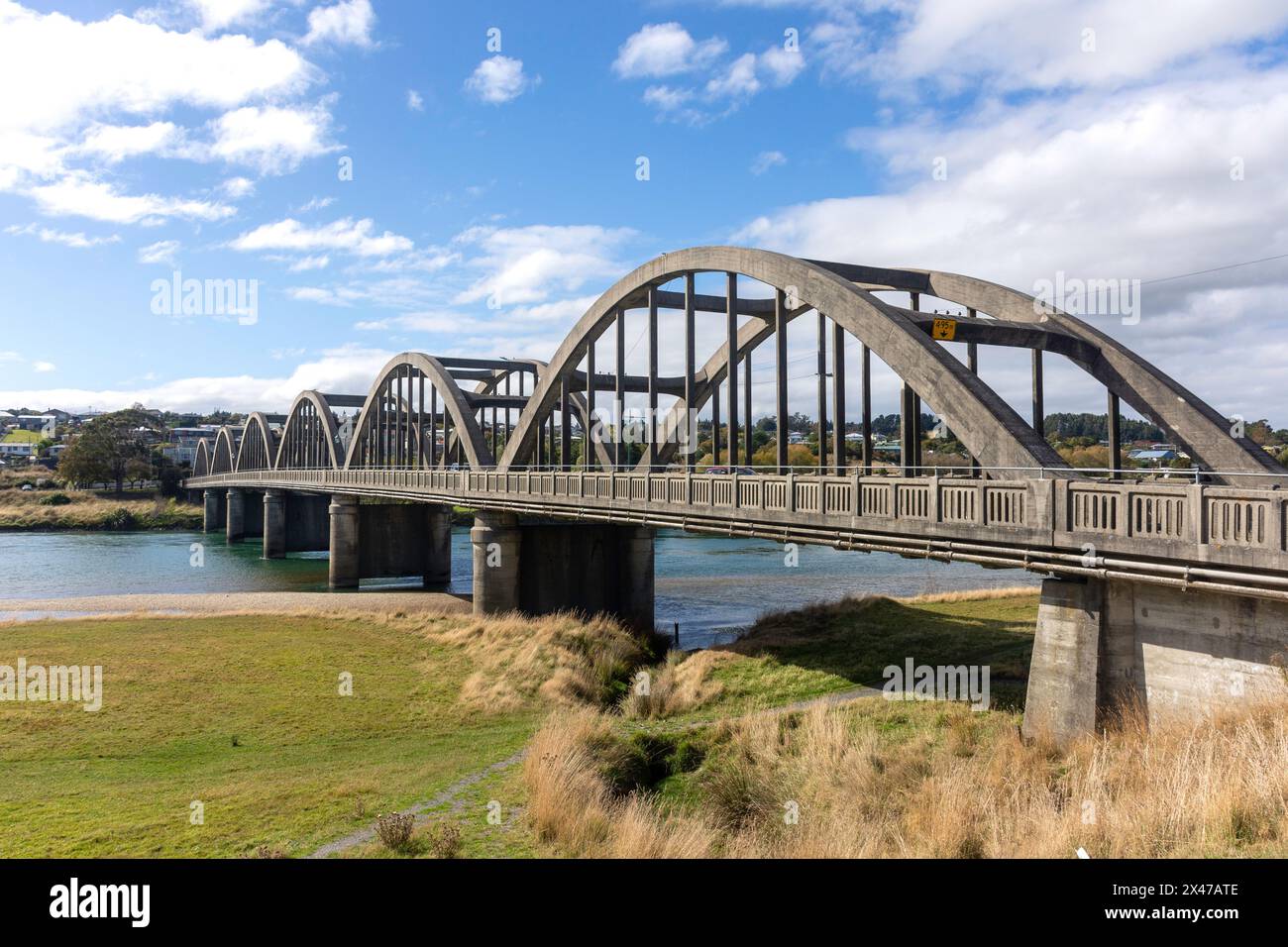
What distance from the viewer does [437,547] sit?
5391cm

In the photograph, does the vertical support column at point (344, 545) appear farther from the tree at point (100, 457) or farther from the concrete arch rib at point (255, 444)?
the tree at point (100, 457)

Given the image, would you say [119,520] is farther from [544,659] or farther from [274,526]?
[544,659]

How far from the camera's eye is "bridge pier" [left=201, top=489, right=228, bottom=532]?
101875mm

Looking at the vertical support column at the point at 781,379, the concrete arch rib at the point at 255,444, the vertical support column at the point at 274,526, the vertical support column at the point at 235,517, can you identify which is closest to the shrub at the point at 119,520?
the concrete arch rib at the point at 255,444

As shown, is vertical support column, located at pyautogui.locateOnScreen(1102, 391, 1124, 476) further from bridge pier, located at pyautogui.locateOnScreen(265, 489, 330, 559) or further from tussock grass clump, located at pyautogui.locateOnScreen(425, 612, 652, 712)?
bridge pier, located at pyautogui.locateOnScreen(265, 489, 330, 559)

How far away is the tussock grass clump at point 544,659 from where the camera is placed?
21.2 metres

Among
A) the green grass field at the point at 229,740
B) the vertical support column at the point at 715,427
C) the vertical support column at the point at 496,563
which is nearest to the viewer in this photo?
the green grass field at the point at 229,740

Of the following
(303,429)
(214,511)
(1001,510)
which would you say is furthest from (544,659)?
(214,511)

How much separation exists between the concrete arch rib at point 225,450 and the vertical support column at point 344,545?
2817 inches

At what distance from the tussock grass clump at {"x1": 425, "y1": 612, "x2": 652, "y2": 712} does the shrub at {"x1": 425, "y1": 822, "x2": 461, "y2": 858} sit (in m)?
10.1

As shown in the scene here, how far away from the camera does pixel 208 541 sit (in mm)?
86812

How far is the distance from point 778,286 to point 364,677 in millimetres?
15353

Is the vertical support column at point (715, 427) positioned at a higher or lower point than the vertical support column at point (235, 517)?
higher
